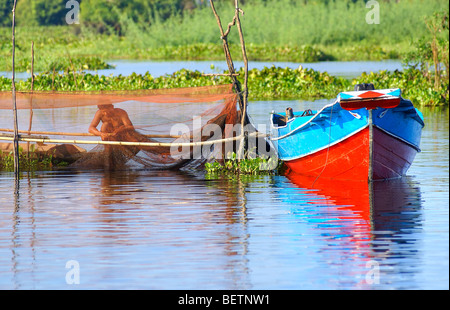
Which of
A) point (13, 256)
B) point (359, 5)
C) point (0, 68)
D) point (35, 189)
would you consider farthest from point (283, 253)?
point (359, 5)

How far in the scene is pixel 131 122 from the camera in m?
11.7

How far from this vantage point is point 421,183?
1103 centimetres

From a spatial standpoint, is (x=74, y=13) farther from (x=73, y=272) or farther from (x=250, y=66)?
(x=73, y=272)

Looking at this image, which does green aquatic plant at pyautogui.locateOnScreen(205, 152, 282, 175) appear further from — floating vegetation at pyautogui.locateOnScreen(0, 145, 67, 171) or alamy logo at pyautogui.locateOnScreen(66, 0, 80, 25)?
alamy logo at pyautogui.locateOnScreen(66, 0, 80, 25)

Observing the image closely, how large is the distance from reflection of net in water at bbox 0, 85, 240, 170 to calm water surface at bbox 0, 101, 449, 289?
33cm

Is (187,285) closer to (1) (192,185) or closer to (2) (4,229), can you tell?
(2) (4,229)

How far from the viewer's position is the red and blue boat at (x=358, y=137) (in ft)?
32.5

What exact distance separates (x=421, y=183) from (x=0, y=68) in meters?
20.7

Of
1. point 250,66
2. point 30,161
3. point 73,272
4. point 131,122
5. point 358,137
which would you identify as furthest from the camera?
point 250,66

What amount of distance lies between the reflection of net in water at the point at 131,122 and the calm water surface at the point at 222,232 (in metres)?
0.33

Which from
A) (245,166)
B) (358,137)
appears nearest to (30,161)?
(245,166)

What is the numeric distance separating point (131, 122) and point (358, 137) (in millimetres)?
3210

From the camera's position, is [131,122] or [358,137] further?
[131,122]

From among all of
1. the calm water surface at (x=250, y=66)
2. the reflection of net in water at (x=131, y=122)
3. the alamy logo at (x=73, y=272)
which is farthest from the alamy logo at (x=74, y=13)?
the alamy logo at (x=73, y=272)
